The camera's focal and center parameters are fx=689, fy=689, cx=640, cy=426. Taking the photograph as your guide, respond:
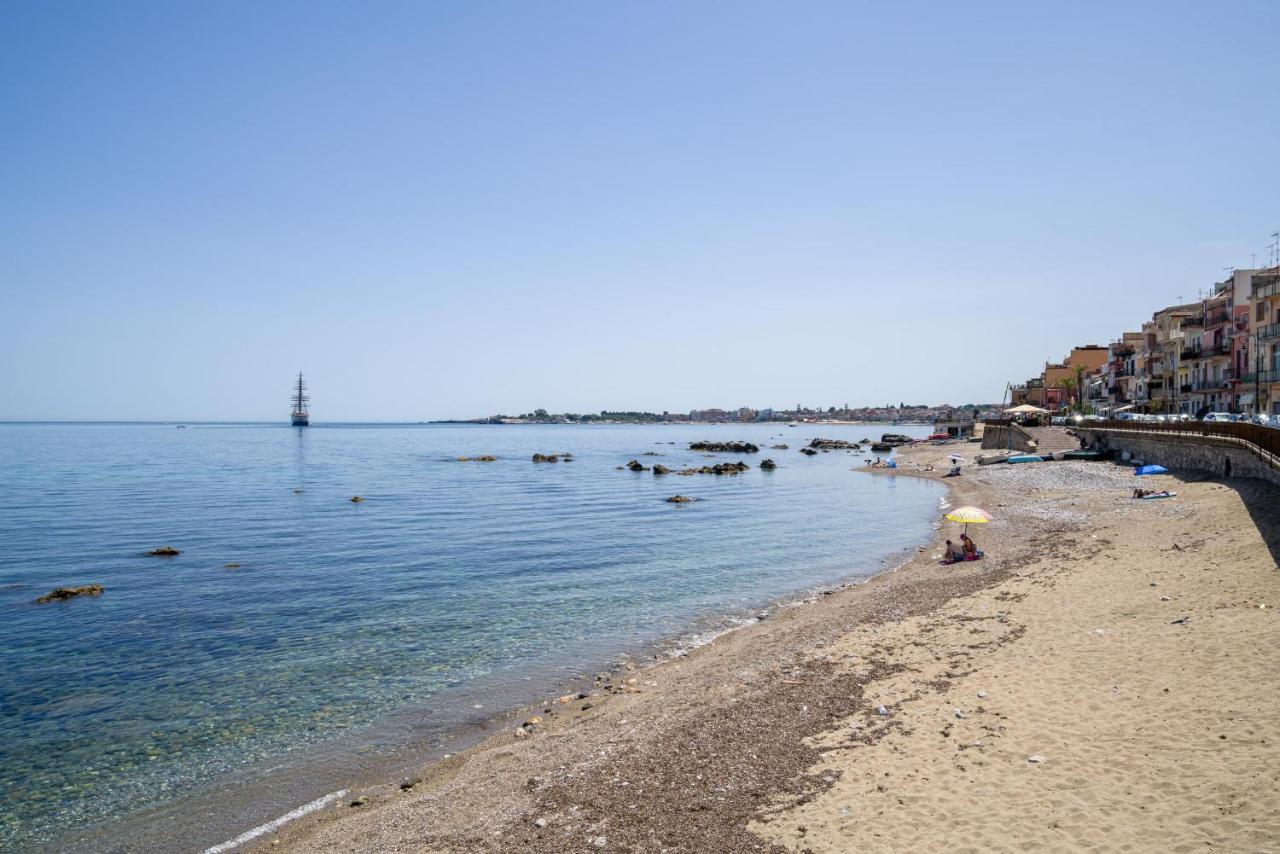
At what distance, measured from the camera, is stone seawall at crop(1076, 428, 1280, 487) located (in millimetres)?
28458

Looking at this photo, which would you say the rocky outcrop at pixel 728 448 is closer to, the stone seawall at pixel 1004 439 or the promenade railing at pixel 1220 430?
the stone seawall at pixel 1004 439

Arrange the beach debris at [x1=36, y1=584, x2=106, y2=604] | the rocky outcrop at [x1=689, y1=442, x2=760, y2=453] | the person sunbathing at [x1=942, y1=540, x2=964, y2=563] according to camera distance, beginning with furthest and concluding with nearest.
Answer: the rocky outcrop at [x1=689, y1=442, x2=760, y2=453], the person sunbathing at [x1=942, y1=540, x2=964, y2=563], the beach debris at [x1=36, y1=584, x2=106, y2=604]

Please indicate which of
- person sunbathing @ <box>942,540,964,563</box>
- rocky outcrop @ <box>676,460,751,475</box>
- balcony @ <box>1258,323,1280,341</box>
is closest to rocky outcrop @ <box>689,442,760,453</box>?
rocky outcrop @ <box>676,460,751,475</box>

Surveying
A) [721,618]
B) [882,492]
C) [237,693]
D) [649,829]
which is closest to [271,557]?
[237,693]

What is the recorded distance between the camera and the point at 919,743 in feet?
32.3

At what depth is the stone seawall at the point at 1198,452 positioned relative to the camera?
28458mm

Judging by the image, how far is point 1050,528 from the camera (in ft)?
95.8

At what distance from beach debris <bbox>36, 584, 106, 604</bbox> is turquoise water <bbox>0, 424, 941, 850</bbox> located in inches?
19.2

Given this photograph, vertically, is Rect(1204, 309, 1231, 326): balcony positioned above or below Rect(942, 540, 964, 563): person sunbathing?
above

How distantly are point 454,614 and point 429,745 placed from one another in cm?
844

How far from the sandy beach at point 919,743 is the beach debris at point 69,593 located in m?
18.6

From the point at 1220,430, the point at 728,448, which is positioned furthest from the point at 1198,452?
the point at 728,448

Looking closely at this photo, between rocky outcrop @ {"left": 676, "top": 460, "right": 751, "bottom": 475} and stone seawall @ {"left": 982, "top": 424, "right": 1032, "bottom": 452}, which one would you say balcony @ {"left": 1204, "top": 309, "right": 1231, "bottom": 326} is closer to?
stone seawall @ {"left": 982, "top": 424, "right": 1032, "bottom": 452}

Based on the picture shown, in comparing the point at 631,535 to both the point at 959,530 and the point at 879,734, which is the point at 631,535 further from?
the point at 879,734
